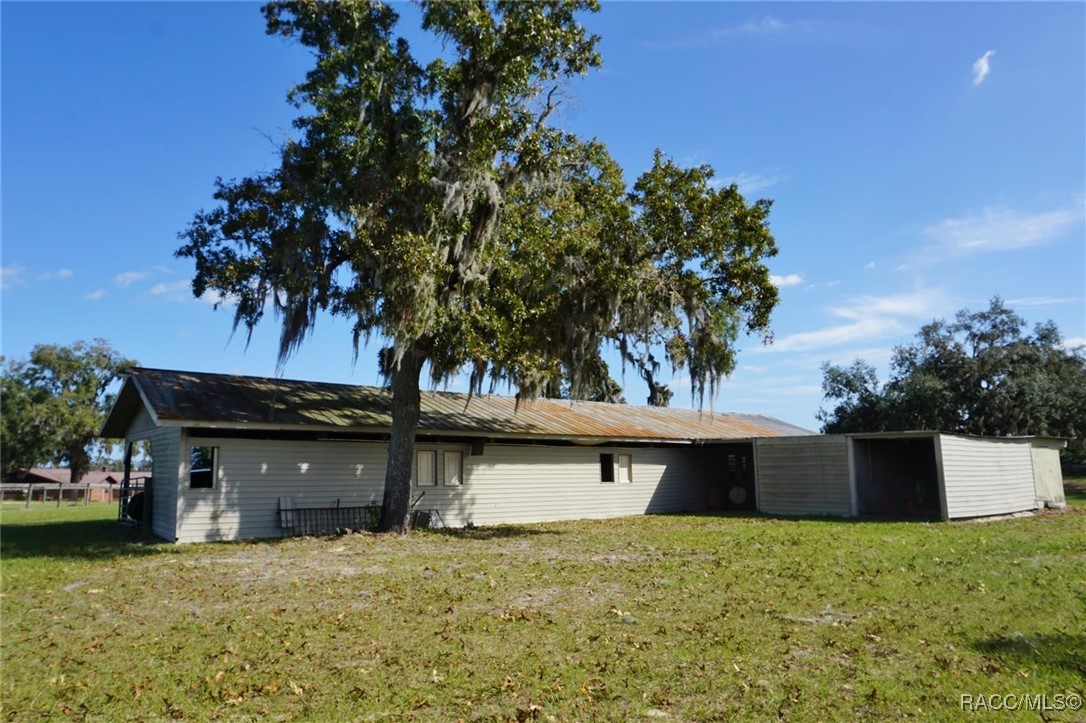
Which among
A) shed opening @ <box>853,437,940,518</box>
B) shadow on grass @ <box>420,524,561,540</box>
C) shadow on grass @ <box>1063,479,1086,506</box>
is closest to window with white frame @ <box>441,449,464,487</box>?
shadow on grass @ <box>420,524,561,540</box>

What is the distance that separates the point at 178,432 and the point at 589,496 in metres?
11.1

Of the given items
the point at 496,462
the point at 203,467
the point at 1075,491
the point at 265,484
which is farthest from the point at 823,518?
the point at 1075,491

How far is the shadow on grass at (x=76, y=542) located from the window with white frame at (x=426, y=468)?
18.9 ft

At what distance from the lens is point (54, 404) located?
5069 cm

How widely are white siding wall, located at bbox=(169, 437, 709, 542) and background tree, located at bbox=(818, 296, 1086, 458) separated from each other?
57.2 ft

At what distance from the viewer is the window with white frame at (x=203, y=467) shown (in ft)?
47.9

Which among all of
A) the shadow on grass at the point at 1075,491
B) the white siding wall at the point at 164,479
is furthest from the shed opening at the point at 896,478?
the white siding wall at the point at 164,479

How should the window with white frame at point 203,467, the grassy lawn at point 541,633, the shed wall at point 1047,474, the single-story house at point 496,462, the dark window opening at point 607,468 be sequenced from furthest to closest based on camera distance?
the shed wall at point 1047,474 → the dark window opening at point 607,468 → the single-story house at point 496,462 → the window with white frame at point 203,467 → the grassy lawn at point 541,633

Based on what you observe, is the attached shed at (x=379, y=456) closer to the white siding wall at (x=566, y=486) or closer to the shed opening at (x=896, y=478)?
the white siding wall at (x=566, y=486)

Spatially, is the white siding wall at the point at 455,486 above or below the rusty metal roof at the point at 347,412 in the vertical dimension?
below

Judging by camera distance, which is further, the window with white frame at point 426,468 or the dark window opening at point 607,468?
the dark window opening at point 607,468

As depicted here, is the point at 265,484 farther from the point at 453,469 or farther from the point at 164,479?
the point at 453,469

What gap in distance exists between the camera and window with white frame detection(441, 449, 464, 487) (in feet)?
59.0

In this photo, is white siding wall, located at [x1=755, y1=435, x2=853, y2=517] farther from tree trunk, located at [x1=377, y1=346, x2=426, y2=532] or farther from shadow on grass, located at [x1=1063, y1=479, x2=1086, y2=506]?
shadow on grass, located at [x1=1063, y1=479, x2=1086, y2=506]
